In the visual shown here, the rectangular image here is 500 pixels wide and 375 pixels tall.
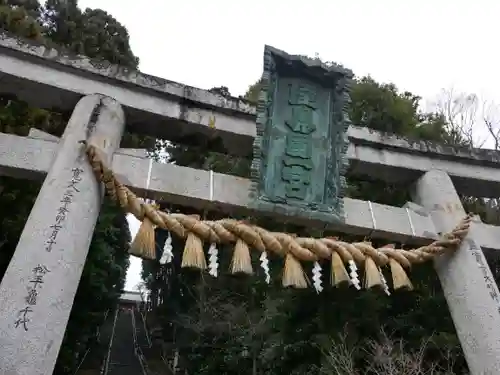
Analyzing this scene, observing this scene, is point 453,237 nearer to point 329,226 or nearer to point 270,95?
point 329,226

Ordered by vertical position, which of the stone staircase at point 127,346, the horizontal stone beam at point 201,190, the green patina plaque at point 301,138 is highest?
the green patina plaque at point 301,138

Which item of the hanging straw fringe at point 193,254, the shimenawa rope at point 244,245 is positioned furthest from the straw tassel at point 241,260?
the hanging straw fringe at point 193,254

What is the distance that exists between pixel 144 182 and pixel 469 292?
10.7 ft

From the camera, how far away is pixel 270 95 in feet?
14.8

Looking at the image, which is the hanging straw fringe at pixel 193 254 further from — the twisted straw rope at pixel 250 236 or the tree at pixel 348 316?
the tree at pixel 348 316

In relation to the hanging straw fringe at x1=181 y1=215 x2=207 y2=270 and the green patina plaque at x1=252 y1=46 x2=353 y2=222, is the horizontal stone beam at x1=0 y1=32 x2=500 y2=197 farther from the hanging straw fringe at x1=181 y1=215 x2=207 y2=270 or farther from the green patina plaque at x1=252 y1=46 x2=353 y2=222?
the hanging straw fringe at x1=181 y1=215 x2=207 y2=270

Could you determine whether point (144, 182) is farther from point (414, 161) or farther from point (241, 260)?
point (414, 161)

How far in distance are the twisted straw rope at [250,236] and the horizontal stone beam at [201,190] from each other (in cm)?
25

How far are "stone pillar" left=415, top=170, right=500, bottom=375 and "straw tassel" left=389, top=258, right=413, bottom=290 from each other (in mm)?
570

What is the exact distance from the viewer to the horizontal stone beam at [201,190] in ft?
12.4

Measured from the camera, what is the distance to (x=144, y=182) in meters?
4.03

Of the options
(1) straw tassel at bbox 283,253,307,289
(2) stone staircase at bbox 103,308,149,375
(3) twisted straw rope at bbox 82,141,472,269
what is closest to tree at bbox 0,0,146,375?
(3) twisted straw rope at bbox 82,141,472,269

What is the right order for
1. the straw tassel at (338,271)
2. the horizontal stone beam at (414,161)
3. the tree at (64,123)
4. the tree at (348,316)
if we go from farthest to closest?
the tree at (64,123) → the tree at (348,316) → the horizontal stone beam at (414,161) → the straw tassel at (338,271)

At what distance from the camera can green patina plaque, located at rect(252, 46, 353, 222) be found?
4.21m
